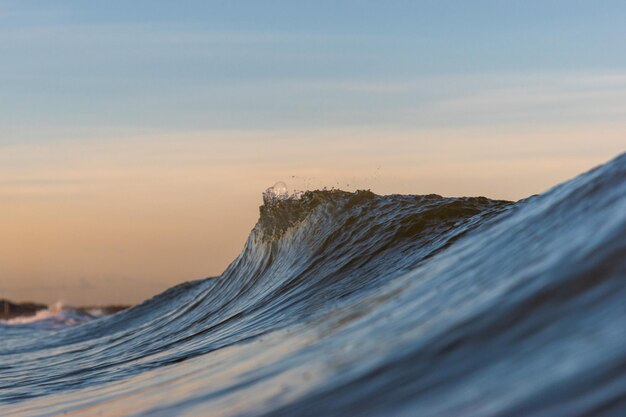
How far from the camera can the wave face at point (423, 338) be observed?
3725mm

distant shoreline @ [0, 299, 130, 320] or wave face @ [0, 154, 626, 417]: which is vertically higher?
distant shoreline @ [0, 299, 130, 320]

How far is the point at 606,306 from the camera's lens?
13.3 ft

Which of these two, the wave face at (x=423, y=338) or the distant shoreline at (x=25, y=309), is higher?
the distant shoreline at (x=25, y=309)

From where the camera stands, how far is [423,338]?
484 centimetres

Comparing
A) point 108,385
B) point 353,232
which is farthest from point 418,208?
point 108,385

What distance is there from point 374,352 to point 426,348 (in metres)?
0.47

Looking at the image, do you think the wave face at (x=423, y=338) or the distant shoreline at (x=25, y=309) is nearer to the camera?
the wave face at (x=423, y=338)

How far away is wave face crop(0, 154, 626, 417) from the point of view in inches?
147

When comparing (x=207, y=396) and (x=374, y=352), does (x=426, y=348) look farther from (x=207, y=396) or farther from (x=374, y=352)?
(x=207, y=396)

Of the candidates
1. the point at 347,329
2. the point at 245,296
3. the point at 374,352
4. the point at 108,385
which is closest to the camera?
the point at 374,352

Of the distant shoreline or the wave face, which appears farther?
the distant shoreline

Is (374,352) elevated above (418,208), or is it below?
below

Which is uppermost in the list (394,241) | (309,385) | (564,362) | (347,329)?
(394,241)

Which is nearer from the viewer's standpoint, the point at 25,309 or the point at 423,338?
the point at 423,338
